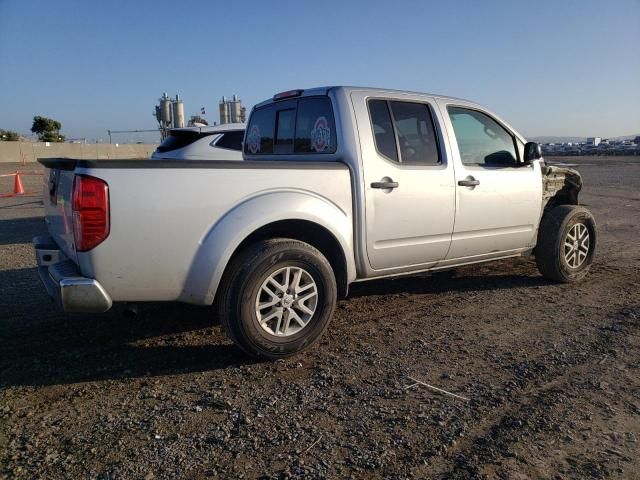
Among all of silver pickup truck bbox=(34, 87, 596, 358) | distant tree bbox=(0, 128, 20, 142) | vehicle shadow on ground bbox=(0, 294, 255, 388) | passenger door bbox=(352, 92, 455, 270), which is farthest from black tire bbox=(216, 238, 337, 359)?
distant tree bbox=(0, 128, 20, 142)

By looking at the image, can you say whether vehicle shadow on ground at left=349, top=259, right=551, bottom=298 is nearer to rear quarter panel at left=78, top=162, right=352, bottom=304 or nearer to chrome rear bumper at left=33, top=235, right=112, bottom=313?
rear quarter panel at left=78, top=162, right=352, bottom=304

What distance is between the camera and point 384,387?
3203 millimetres

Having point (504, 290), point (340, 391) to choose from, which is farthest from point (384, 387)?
point (504, 290)

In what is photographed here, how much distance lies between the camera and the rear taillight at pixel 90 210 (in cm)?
300

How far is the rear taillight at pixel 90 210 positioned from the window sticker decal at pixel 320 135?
1.86 metres

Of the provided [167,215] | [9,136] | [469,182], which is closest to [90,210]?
[167,215]

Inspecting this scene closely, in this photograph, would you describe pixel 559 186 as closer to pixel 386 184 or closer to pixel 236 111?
pixel 386 184

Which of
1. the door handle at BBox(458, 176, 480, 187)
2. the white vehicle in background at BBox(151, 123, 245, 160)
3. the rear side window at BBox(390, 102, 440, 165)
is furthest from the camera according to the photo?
the white vehicle in background at BBox(151, 123, 245, 160)

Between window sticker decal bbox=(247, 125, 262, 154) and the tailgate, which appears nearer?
the tailgate

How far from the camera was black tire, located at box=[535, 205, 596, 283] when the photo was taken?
5.37 metres

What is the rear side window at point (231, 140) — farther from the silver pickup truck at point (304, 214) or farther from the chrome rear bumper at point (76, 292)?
the chrome rear bumper at point (76, 292)

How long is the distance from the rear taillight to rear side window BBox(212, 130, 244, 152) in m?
4.93

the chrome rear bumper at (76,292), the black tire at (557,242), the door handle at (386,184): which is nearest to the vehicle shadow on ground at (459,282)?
the black tire at (557,242)

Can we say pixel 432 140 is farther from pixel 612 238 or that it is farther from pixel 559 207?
pixel 612 238
